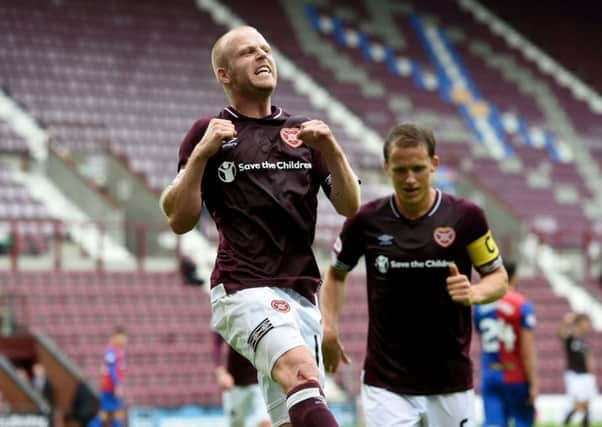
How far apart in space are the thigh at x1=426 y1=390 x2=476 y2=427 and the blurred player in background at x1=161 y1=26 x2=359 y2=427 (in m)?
1.11

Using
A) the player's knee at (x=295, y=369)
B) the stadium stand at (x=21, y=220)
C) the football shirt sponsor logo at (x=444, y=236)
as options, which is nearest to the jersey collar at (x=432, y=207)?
the football shirt sponsor logo at (x=444, y=236)

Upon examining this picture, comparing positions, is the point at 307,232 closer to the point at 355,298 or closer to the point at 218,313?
A: the point at 218,313

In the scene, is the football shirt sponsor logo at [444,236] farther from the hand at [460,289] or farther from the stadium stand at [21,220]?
the stadium stand at [21,220]

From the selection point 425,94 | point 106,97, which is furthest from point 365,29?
point 106,97

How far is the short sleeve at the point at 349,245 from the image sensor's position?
6891mm

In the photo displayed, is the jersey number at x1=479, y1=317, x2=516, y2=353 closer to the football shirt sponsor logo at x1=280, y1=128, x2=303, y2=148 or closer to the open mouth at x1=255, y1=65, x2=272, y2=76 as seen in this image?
the football shirt sponsor logo at x1=280, y1=128, x2=303, y2=148

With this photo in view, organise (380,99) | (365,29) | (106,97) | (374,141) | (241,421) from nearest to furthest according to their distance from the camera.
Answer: (241,421)
(106,97)
(374,141)
(380,99)
(365,29)

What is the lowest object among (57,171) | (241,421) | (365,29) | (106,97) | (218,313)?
(241,421)

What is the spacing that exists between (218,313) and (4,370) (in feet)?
41.2

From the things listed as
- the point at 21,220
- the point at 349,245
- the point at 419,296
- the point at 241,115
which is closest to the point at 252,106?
the point at 241,115

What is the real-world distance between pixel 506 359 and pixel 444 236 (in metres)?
4.16

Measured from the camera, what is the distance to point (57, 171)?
933 inches

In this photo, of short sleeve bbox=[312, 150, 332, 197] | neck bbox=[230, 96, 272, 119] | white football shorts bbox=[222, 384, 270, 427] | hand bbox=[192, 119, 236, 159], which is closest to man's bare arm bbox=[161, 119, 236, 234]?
hand bbox=[192, 119, 236, 159]

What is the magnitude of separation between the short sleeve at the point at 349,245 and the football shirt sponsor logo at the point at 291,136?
43.4 inches
